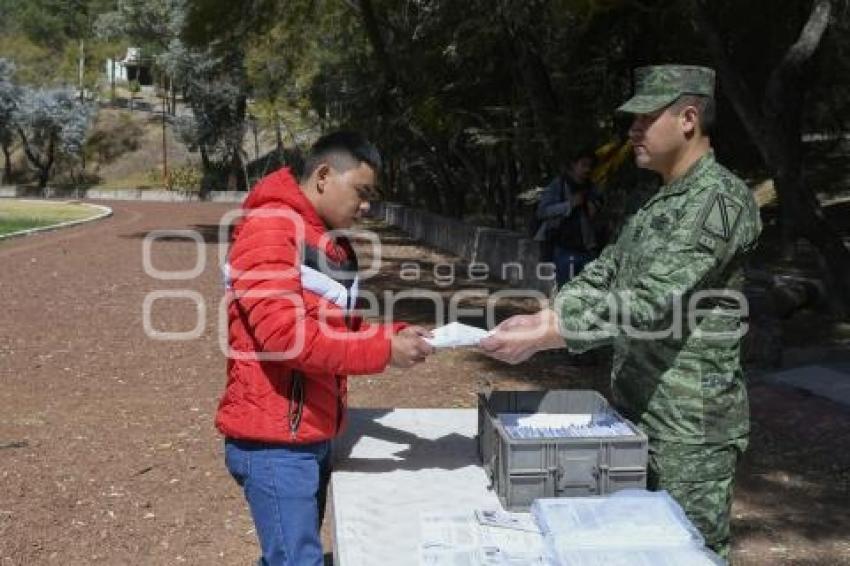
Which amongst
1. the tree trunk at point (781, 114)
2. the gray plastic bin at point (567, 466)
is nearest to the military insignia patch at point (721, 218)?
the gray plastic bin at point (567, 466)

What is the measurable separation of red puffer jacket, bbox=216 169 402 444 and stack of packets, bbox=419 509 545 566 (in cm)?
47

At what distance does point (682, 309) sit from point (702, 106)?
601 millimetres

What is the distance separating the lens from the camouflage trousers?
295 centimetres

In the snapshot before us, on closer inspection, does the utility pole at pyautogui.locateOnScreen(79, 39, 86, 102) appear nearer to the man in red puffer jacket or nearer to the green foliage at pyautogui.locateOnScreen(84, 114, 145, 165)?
the green foliage at pyautogui.locateOnScreen(84, 114, 145, 165)

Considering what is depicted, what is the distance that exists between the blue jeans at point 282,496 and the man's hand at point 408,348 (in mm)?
371

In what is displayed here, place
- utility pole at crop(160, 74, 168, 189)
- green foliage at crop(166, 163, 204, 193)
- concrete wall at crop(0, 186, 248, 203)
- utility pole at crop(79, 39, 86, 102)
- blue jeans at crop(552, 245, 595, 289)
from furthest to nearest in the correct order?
utility pole at crop(79, 39, 86, 102)
utility pole at crop(160, 74, 168, 189)
green foliage at crop(166, 163, 204, 193)
concrete wall at crop(0, 186, 248, 203)
blue jeans at crop(552, 245, 595, 289)

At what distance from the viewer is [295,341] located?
2705 mm

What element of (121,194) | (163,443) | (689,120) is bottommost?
(163,443)

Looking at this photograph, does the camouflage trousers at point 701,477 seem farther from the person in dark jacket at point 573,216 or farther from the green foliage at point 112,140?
the green foliage at point 112,140

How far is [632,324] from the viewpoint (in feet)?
9.14

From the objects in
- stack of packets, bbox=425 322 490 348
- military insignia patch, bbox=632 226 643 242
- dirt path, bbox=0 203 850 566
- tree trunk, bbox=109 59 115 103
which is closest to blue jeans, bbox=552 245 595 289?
dirt path, bbox=0 203 850 566

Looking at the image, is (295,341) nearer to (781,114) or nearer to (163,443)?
(163,443)

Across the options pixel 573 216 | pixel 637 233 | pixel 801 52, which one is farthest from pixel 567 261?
pixel 637 233

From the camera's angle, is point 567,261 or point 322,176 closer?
point 322,176
